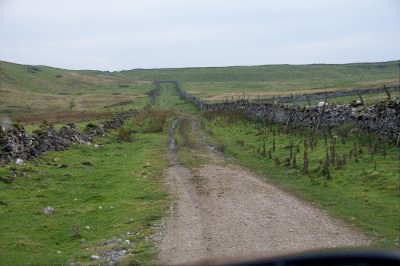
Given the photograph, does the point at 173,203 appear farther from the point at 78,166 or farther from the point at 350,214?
the point at 78,166

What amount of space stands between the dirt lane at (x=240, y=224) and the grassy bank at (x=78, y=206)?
74cm

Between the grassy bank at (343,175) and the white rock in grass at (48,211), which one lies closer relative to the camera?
the grassy bank at (343,175)

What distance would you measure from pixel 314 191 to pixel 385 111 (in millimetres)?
9189

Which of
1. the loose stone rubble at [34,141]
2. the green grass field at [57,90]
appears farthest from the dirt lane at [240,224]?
the green grass field at [57,90]

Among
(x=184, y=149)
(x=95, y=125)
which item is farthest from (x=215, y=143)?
(x=95, y=125)

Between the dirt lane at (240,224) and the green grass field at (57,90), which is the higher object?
the green grass field at (57,90)

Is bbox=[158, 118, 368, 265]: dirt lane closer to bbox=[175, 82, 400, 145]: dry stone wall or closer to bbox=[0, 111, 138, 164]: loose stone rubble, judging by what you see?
bbox=[175, 82, 400, 145]: dry stone wall

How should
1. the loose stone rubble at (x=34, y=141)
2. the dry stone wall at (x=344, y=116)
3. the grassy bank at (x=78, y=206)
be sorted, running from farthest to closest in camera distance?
1. the dry stone wall at (x=344, y=116)
2. the loose stone rubble at (x=34, y=141)
3. the grassy bank at (x=78, y=206)

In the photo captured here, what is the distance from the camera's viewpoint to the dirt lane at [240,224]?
432 inches

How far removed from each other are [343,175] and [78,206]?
402 inches

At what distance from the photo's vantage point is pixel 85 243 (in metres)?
12.3

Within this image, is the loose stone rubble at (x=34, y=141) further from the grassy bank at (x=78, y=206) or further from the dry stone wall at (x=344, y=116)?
the dry stone wall at (x=344, y=116)

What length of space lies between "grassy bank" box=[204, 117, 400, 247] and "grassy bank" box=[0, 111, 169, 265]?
5.14m

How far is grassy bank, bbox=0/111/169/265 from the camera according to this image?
1180 centimetres
